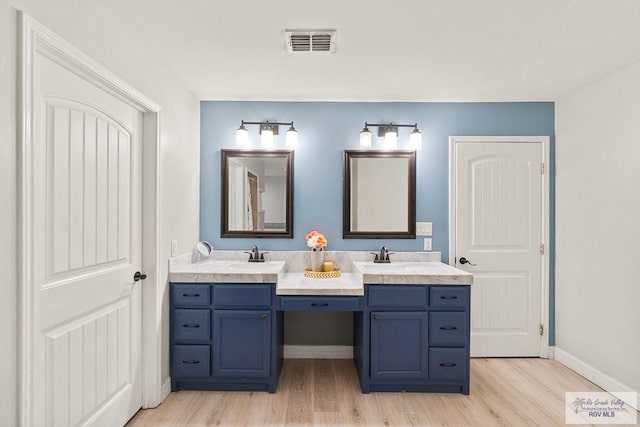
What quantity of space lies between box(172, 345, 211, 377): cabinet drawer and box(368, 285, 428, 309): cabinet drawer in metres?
1.27

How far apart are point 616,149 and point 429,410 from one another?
230cm

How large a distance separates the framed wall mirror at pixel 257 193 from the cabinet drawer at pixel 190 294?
740mm

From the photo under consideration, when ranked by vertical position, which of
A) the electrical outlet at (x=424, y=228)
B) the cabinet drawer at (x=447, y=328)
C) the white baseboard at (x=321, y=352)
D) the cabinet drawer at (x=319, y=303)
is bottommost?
the white baseboard at (x=321, y=352)

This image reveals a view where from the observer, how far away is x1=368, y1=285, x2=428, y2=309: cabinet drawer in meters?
2.64

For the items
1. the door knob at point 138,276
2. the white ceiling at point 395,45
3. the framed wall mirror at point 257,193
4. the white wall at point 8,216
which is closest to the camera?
the white wall at point 8,216

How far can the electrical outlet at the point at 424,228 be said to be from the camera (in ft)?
10.9

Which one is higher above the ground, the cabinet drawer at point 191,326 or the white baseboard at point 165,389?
the cabinet drawer at point 191,326

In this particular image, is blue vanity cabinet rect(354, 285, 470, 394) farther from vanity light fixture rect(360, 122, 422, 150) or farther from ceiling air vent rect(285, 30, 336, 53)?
ceiling air vent rect(285, 30, 336, 53)

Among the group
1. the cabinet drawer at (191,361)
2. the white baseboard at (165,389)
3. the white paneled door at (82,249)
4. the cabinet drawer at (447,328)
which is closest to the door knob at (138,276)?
the white paneled door at (82,249)

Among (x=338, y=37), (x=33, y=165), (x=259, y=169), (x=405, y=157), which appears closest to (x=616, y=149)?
(x=405, y=157)

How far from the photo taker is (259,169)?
10.9 feet

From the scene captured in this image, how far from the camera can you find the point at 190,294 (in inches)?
105

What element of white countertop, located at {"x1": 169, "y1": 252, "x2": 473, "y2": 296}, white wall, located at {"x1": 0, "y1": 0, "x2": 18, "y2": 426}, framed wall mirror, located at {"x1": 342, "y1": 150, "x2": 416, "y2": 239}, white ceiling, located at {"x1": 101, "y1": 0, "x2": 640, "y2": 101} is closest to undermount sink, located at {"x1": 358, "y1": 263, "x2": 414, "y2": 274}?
white countertop, located at {"x1": 169, "y1": 252, "x2": 473, "y2": 296}

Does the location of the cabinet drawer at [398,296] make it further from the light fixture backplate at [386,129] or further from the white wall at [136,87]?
the white wall at [136,87]
